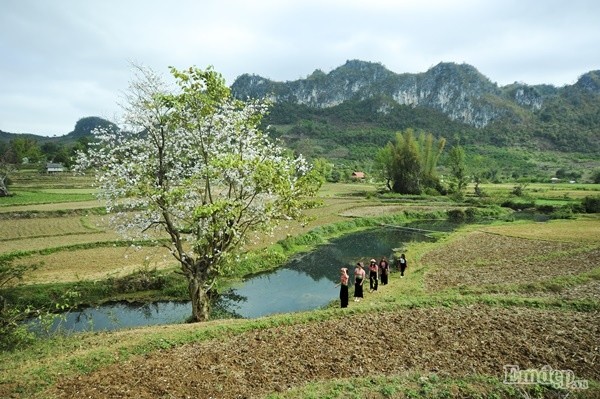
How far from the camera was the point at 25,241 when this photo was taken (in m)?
32.8

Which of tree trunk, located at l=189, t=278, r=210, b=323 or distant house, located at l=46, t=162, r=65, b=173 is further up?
distant house, located at l=46, t=162, r=65, b=173

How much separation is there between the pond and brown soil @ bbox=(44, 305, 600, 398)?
6.54m

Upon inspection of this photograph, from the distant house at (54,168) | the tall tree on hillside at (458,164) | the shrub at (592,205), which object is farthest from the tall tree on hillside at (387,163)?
the distant house at (54,168)

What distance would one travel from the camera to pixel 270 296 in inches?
1004

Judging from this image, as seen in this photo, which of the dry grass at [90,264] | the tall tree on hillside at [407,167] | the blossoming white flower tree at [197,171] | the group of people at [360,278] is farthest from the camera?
the tall tree on hillside at [407,167]

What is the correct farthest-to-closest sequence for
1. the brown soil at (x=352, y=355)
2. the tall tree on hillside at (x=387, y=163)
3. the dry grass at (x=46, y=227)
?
the tall tree on hillside at (x=387, y=163), the dry grass at (x=46, y=227), the brown soil at (x=352, y=355)

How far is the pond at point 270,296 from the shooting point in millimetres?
21250

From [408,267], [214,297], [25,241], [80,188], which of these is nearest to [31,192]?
[80,188]

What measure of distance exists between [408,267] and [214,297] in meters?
14.8

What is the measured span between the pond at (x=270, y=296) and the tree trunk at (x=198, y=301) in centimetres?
311

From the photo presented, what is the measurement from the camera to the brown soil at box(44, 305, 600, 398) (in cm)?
1048

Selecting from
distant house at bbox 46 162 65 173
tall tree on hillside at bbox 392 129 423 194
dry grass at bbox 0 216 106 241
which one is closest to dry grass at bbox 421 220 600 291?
dry grass at bbox 0 216 106 241

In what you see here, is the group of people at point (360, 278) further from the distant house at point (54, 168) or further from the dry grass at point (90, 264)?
the distant house at point (54, 168)

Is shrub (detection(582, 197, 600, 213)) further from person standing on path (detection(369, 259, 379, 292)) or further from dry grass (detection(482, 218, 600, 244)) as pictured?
person standing on path (detection(369, 259, 379, 292))
